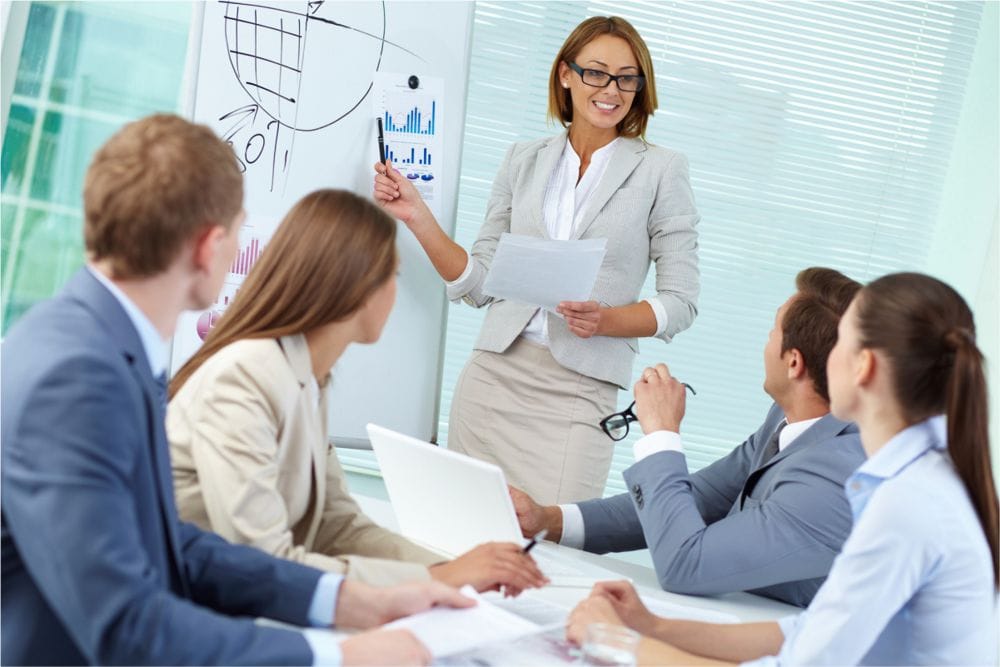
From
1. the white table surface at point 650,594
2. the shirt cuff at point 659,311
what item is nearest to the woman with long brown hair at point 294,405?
the white table surface at point 650,594

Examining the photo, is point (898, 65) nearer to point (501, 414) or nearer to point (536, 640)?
point (501, 414)

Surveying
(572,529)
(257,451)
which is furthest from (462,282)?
(257,451)

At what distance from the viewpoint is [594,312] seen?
9.25 feet

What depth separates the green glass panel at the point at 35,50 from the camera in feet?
13.0

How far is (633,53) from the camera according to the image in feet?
9.61

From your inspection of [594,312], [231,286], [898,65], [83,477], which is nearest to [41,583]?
[83,477]

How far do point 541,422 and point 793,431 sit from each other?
0.93 meters

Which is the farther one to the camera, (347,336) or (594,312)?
(594,312)

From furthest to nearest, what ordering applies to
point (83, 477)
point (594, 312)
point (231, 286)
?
point (231, 286)
point (594, 312)
point (83, 477)

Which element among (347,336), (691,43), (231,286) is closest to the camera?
(347,336)

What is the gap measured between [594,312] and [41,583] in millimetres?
1915

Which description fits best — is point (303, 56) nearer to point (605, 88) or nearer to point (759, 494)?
point (605, 88)

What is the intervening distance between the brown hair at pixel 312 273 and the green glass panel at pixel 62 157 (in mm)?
2647

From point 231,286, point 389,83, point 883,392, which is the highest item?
point 389,83
